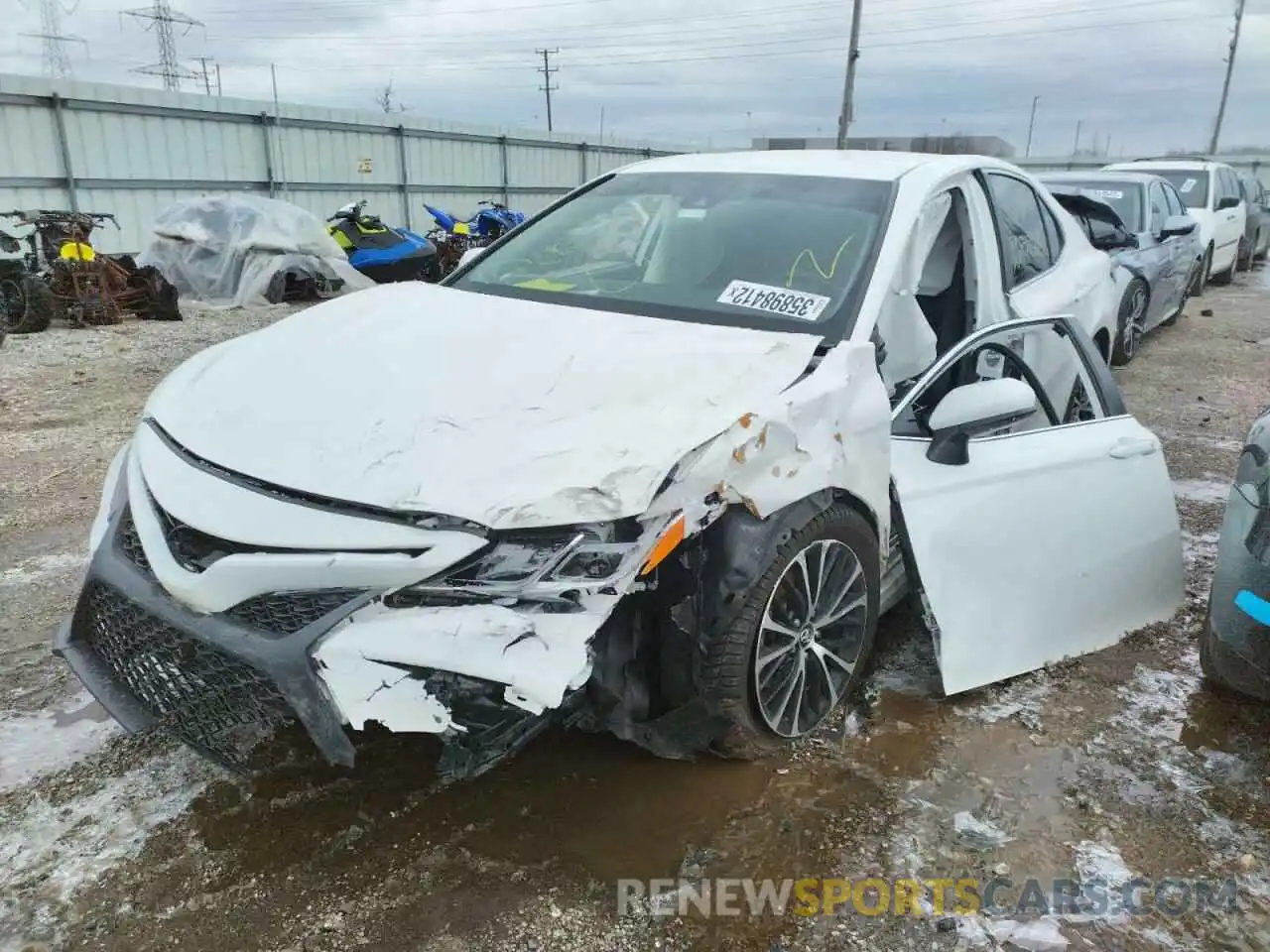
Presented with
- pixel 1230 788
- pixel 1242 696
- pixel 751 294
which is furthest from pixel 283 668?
pixel 1242 696

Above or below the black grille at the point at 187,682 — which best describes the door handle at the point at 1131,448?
above

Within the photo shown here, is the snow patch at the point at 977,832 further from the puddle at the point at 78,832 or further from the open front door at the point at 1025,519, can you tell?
the puddle at the point at 78,832

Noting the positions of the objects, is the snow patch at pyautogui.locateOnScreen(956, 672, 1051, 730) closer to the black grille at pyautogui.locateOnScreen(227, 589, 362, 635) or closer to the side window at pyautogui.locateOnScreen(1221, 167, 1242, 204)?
the black grille at pyautogui.locateOnScreen(227, 589, 362, 635)

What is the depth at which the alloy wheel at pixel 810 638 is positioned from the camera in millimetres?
2475

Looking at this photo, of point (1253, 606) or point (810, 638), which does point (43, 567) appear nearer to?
point (810, 638)

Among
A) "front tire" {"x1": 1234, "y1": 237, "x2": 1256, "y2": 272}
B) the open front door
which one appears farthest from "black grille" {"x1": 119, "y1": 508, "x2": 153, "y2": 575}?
"front tire" {"x1": 1234, "y1": 237, "x2": 1256, "y2": 272}

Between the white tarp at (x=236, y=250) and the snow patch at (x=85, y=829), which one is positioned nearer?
the snow patch at (x=85, y=829)

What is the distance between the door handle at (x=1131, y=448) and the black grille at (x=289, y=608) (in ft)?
8.73

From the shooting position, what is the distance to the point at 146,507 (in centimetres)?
239

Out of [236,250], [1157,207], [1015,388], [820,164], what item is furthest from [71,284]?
[1157,207]

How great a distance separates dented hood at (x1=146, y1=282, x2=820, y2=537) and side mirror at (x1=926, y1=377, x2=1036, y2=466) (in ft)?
1.73

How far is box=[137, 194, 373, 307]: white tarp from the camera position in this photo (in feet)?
39.0

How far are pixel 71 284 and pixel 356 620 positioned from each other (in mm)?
9733

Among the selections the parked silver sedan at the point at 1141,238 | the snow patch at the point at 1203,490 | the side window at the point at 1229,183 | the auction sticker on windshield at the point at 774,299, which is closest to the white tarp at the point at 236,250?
the parked silver sedan at the point at 1141,238
